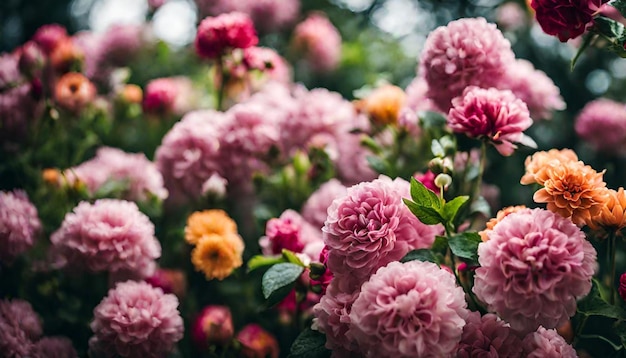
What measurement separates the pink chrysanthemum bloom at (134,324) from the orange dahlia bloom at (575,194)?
57cm

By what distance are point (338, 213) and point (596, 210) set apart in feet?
1.05

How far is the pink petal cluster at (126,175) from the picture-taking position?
3.71 ft

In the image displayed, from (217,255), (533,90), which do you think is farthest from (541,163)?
(217,255)

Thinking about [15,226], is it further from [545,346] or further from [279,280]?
[545,346]

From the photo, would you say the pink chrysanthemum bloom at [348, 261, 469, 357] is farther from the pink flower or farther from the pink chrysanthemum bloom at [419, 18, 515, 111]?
the pink flower

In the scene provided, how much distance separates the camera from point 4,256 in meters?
0.93

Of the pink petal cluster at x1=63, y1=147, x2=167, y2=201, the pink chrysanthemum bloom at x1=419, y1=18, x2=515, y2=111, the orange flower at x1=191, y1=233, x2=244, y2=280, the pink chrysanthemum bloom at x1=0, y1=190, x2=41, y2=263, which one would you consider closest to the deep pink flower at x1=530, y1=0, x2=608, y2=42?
the pink chrysanthemum bloom at x1=419, y1=18, x2=515, y2=111

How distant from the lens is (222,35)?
1105mm

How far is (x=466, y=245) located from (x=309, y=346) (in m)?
0.25

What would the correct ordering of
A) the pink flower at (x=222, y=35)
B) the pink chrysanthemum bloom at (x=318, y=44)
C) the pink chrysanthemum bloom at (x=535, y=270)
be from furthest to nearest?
the pink chrysanthemum bloom at (x=318, y=44) < the pink flower at (x=222, y=35) < the pink chrysanthemum bloom at (x=535, y=270)

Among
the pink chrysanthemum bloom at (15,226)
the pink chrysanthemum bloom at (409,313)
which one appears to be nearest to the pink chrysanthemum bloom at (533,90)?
the pink chrysanthemum bloom at (409,313)

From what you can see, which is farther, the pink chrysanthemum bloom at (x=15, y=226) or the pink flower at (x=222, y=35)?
the pink flower at (x=222, y=35)

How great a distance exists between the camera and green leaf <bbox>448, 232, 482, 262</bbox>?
697mm

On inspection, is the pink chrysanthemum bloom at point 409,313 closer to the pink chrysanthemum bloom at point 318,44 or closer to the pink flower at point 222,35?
the pink flower at point 222,35
